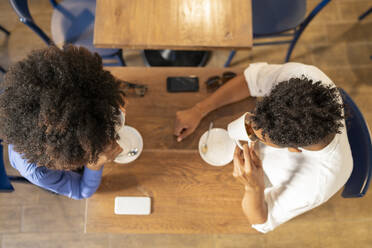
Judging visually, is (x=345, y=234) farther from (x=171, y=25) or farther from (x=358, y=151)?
(x=171, y=25)

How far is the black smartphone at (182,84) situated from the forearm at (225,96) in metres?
0.10

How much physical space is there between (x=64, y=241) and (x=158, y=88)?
1518 millimetres

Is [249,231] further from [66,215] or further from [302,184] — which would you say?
[66,215]

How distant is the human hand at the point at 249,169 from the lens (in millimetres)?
1025

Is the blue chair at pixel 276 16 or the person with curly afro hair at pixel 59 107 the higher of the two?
the person with curly afro hair at pixel 59 107

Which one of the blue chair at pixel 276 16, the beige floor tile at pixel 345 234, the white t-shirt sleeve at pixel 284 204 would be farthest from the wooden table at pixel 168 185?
the beige floor tile at pixel 345 234

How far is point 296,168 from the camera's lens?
1.08 meters

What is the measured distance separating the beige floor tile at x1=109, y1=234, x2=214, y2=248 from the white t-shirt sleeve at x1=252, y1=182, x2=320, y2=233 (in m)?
0.96

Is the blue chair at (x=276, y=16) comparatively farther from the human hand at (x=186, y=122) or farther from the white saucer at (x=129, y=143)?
the white saucer at (x=129, y=143)

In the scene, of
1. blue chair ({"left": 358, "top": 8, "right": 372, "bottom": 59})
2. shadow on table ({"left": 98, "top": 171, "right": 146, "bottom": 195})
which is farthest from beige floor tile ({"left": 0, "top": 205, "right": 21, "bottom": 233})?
blue chair ({"left": 358, "top": 8, "right": 372, "bottom": 59})

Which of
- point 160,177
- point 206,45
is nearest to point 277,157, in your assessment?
point 160,177

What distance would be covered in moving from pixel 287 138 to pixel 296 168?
0.32m

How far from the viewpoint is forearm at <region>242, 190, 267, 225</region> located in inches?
41.4

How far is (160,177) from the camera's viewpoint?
117cm
